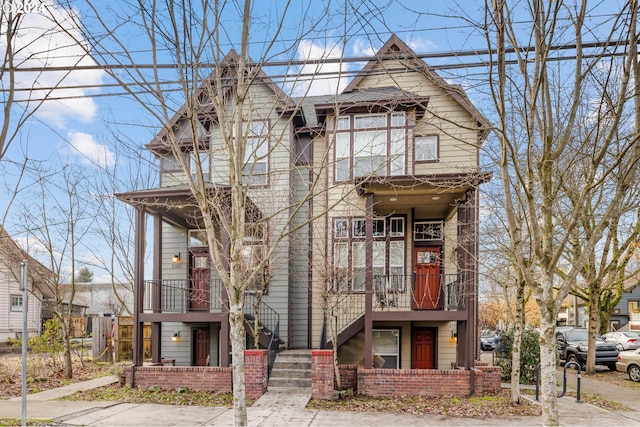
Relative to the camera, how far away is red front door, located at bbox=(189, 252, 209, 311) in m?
13.4

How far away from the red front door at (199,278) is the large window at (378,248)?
4171 millimetres

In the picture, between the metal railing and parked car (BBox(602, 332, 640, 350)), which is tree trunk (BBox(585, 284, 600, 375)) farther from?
the metal railing

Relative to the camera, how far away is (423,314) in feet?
35.6

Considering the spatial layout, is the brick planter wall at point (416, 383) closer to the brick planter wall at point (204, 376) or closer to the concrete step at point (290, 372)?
the concrete step at point (290, 372)

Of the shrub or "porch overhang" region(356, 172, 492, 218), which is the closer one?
"porch overhang" region(356, 172, 492, 218)

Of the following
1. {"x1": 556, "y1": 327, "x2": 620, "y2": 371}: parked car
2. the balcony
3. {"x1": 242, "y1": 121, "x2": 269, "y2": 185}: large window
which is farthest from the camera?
{"x1": 556, "y1": 327, "x2": 620, "y2": 371}: parked car

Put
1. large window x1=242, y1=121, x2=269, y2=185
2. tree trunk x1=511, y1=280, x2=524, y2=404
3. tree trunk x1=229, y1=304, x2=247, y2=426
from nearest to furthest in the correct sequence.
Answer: tree trunk x1=229, y1=304, x2=247, y2=426, large window x1=242, y1=121, x2=269, y2=185, tree trunk x1=511, y1=280, x2=524, y2=404

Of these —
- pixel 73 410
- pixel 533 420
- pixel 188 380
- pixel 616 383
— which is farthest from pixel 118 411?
pixel 616 383

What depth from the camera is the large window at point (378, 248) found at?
12445 millimetres

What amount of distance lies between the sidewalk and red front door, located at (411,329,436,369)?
3.68 m

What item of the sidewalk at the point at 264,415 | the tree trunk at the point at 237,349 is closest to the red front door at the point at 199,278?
the sidewalk at the point at 264,415

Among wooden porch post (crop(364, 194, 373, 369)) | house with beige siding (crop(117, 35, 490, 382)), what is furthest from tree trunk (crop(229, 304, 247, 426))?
house with beige siding (crop(117, 35, 490, 382))

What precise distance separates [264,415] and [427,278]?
6564 millimetres

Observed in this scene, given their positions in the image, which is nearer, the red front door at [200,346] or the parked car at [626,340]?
the red front door at [200,346]
